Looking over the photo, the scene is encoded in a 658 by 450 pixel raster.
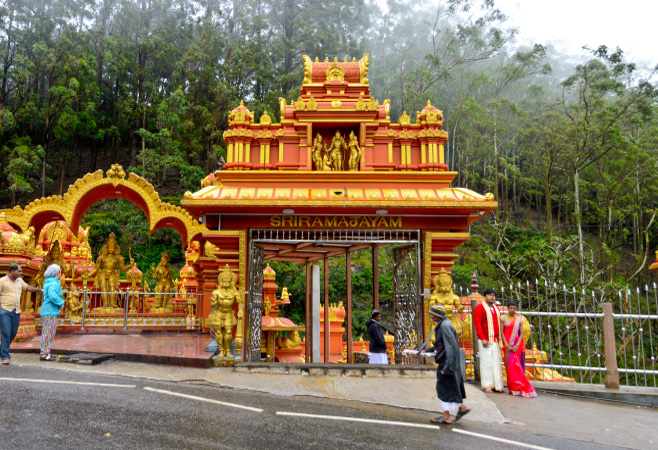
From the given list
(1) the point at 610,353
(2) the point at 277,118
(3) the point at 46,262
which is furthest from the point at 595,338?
(2) the point at 277,118

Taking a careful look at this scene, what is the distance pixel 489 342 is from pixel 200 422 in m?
4.70

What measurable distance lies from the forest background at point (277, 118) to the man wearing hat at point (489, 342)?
1338 centimetres

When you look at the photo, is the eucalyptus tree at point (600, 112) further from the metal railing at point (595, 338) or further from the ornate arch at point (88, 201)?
the ornate arch at point (88, 201)

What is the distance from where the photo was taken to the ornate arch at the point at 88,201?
1139cm

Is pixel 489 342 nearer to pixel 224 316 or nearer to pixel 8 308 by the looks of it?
pixel 224 316

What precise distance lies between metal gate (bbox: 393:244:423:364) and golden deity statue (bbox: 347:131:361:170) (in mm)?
Answer: 2093

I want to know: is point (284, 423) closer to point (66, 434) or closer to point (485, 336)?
point (66, 434)

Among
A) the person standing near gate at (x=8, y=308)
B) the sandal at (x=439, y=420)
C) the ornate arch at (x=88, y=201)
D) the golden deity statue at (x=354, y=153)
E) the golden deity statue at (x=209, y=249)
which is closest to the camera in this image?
the sandal at (x=439, y=420)

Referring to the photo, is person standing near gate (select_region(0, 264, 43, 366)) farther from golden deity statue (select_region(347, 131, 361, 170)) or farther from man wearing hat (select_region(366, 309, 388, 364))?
golden deity statue (select_region(347, 131, 361, 170))

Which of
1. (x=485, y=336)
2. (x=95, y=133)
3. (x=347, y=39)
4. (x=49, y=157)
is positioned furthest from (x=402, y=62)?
Result: (x=485, y=336)

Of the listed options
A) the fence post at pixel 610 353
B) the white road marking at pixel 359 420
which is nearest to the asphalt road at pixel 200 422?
the white road marking at pixel 359 420

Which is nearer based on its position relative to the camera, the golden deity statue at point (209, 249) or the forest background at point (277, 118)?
the golden deity statue at point (209, 249)

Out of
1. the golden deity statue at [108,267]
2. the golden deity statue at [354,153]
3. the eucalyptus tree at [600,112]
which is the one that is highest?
the eucalyptus tree at [600,112]

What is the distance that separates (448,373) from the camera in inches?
207
